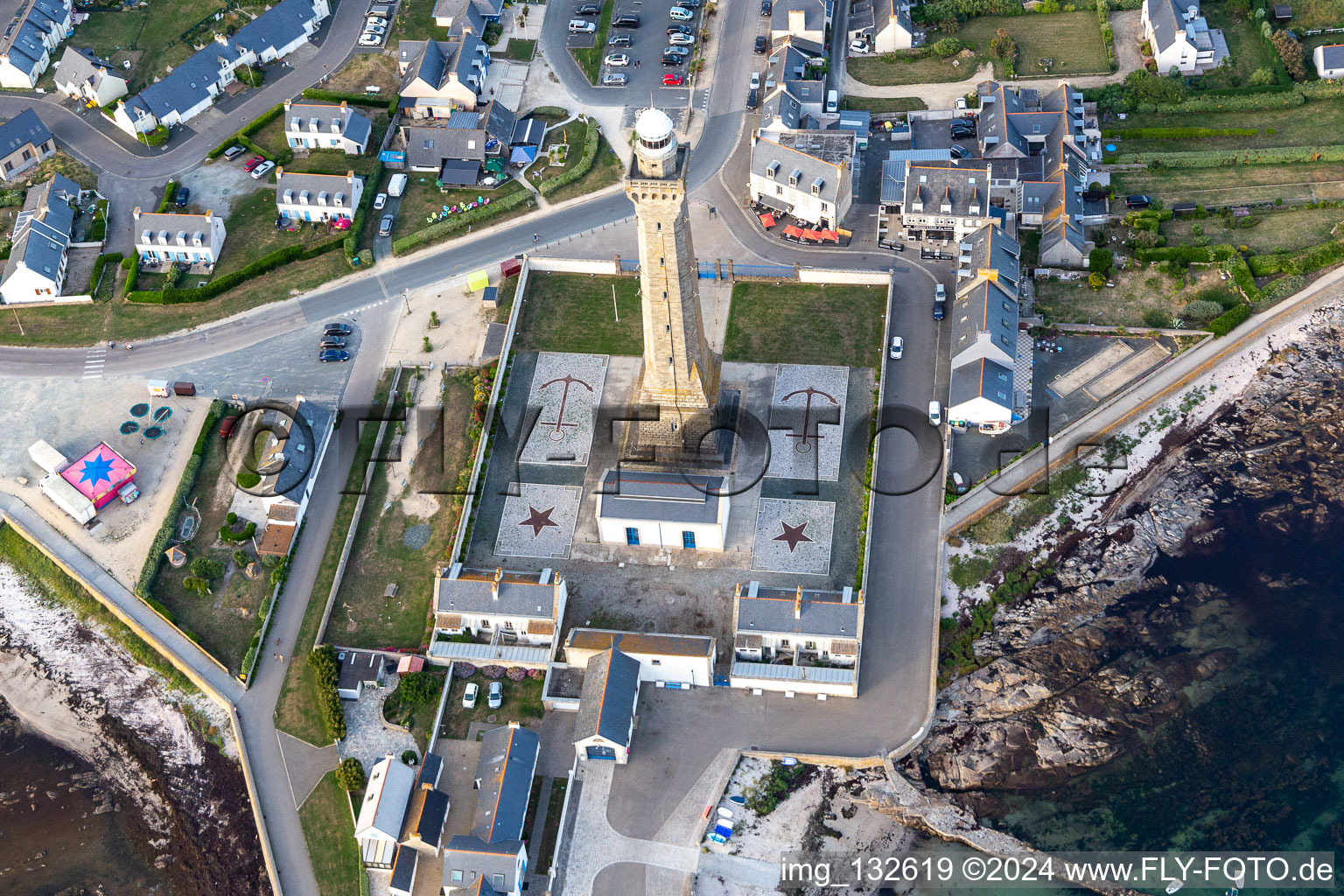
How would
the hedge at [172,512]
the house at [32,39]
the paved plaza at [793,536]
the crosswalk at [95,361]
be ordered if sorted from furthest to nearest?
1. the house at [32,39]
2. the crosswalk at [95,361]
3. the hedge at [172,512]
4. the paved plaza at [793,536]

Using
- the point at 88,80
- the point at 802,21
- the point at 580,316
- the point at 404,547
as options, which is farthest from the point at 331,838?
the point at 802,21

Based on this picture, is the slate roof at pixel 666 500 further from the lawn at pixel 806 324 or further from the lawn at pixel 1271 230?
the lawn at pixel 1271 230

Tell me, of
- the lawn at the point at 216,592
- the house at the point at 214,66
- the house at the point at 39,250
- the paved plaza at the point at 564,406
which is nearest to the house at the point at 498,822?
the lawn at the point at 216,592

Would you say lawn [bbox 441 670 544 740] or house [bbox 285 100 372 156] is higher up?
house [bbox 285 100 372 156]

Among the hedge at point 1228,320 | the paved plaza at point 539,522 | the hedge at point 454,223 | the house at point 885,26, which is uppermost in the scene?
the house at point 885,26

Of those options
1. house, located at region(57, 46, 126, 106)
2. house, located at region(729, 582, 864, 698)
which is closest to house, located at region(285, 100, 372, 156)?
house, located at region(57, 46, 126, 106)

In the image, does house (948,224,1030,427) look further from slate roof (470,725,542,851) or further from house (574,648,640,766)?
slate roof (470,725,542,851)

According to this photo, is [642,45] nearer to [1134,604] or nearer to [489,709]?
[1134,604]
